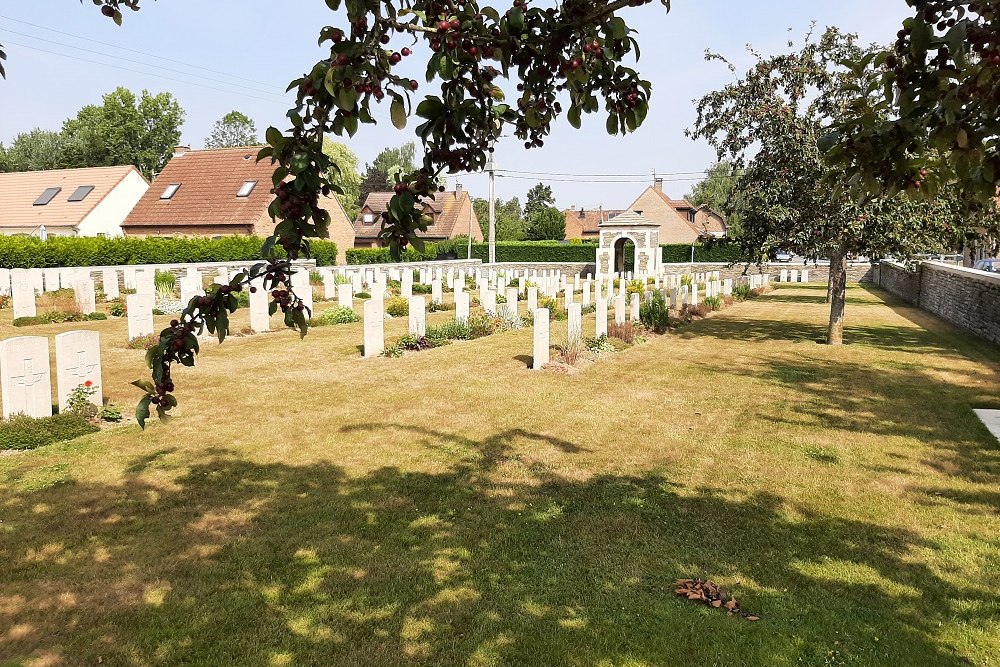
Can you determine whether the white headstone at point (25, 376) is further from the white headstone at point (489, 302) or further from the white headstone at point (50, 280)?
the white headstone at point (50, 280)

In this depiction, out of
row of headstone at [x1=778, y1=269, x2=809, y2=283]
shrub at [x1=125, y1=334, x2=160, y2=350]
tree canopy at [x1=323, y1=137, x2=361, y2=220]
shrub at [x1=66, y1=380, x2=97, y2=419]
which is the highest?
tree canopy at [x1=323, y1=137, x2=361, y2=220]

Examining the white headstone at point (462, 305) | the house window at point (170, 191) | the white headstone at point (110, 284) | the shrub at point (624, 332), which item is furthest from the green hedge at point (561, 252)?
the shrub at point (624, 332)

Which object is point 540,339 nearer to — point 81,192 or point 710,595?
point 710,595

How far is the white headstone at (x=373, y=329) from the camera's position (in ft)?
42.4

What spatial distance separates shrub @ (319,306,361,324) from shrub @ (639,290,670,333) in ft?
25.5

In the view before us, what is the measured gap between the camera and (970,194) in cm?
312

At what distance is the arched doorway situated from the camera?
1823 inches

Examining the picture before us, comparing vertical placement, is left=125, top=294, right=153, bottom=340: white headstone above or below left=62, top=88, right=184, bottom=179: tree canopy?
below

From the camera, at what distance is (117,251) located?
24.9 metres

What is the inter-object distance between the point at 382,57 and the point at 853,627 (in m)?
4.07

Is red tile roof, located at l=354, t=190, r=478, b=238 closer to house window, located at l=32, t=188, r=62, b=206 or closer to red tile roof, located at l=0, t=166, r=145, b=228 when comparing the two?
red tile roof, located at l=0, t=166, r=145, b=228

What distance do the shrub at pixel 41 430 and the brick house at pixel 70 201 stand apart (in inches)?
1331

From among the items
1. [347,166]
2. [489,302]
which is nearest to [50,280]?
[489,302]

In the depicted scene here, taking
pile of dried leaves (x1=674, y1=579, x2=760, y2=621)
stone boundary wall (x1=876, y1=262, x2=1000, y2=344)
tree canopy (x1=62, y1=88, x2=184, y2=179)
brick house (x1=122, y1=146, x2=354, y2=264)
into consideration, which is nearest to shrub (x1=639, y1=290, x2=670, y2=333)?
stone boundary wall (x1=876, y1=262, x2=1000, y2=344)
